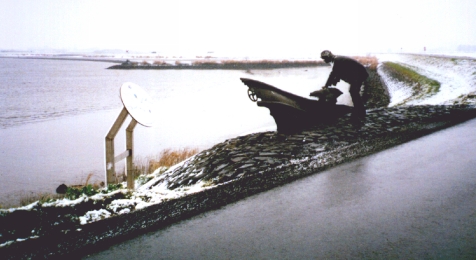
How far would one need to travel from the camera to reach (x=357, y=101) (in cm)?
1126

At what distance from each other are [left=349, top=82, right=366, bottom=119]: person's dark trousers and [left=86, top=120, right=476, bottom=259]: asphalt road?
16.8ft

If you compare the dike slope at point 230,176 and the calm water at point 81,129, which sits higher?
the dike slope at point 230,176

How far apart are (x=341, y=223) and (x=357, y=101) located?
797 centimetres

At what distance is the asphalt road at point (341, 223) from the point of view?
339 centimetres

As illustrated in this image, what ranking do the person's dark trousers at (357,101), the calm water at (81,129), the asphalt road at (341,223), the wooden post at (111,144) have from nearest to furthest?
the asphalt road at (341,223), the wooden post at (111,144), the person's dark trousers at (357,101), the calm water at (81,129)

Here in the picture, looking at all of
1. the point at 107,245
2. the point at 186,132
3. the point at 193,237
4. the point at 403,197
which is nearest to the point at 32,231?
the point at 107,245

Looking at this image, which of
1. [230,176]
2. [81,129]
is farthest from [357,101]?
[81,129]

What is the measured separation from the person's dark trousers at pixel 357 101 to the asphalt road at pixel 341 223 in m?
5.13

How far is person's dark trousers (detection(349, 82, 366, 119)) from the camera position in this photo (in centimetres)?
1080

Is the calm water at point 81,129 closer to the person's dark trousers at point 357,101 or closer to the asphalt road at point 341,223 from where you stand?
the person's dark trousers at point 357,101

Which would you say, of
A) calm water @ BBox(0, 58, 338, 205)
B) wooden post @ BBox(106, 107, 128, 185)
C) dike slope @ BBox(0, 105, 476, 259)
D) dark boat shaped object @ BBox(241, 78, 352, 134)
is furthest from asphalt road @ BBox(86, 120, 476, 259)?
calm water @ BBox(0, 58, 338, 205)

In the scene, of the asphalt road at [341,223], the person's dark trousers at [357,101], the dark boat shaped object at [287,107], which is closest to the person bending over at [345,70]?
the person's dark trousers at [357,101]

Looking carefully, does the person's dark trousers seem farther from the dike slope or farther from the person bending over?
the dike slope

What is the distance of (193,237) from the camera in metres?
3.73
